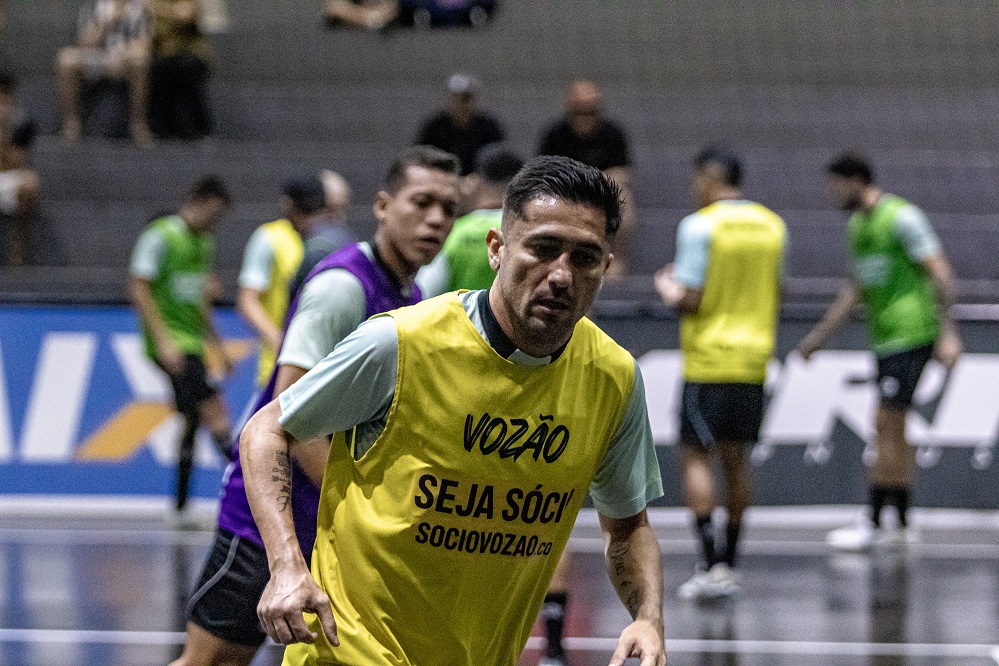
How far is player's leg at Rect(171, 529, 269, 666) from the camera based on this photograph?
166 inches

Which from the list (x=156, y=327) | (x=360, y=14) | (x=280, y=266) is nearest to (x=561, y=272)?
(x=280, y=266)

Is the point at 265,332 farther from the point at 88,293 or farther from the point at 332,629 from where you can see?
the point at 332,629

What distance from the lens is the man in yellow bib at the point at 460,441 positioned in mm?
2887

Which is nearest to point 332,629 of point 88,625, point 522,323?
point 522,323

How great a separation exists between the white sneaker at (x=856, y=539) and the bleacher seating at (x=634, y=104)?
3.40 metres

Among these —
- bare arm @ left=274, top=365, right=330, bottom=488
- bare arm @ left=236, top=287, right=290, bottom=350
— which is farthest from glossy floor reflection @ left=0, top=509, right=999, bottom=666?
bare arm @ left=274, top=365, right=330, bottom=488

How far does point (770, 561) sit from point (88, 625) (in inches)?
158

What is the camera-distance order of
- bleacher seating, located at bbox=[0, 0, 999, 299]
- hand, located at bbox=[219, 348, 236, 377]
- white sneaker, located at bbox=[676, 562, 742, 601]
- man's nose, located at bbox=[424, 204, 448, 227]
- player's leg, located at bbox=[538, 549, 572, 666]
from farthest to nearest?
bleacher seating, located at bbox=[0, 0, 999, 299] → hand, located at bbox=[219, 348, 236, 377] → white sneaker, located at bbox=[676, 562, 742, 601] → player's leg, located at bbox=[538, 549, 572, 666] → man's nose, located at bbox=[424, 204, 448, 227]

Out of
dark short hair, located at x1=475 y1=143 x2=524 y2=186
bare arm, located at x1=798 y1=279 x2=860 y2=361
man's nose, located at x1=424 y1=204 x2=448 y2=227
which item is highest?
man's nose, located at x1=424 y1=204 x2=448 y2=227

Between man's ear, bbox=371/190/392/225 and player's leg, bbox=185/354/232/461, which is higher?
man's ear, bbox=371/190/392/225

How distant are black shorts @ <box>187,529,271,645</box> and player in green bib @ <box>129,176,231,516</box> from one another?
523 centimetres

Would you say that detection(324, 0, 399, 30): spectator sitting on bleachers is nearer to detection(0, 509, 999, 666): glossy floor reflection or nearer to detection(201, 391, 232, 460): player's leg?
detection(201, 391, 232, 460): player's leg

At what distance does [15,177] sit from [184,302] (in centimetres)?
397

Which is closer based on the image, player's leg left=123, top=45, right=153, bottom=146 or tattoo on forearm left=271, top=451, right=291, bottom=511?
tattoo on forearm left=271, top=451, right=291, bottom=511
